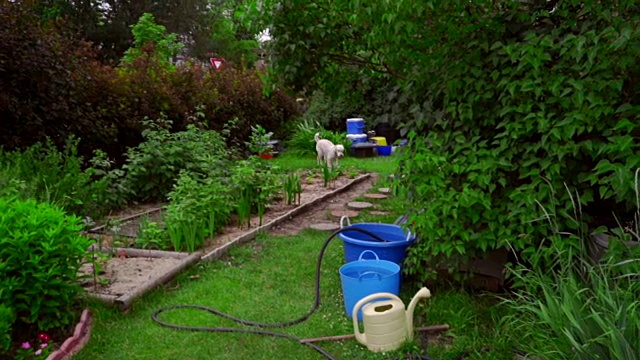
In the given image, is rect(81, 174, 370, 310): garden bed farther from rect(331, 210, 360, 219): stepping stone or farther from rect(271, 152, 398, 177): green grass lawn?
rect(271, 152, 398, 177): green grass lawn

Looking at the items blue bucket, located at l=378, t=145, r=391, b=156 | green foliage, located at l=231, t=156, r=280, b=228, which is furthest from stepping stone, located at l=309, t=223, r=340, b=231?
blue bucket, located at l=378, t=145, r=391, b=156

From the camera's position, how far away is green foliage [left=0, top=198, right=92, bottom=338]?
2.59 m

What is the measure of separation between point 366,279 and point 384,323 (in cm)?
39

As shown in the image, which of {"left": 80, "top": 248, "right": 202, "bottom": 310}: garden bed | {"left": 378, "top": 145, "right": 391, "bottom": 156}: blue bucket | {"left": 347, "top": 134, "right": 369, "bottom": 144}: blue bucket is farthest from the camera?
{"left": 378, "top": 145, "right": 391, "bottom": 156}: blue bucket

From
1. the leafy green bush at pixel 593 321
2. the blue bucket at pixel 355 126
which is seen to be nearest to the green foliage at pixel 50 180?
the leafy green bush at pixel 593 321

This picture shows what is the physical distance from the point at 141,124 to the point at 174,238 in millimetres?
3174

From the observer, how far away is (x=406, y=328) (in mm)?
2691

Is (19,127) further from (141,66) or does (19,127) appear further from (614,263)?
(614,263)

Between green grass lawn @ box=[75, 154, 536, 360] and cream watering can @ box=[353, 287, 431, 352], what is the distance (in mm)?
51

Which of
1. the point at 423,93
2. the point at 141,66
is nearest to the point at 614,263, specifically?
the point at 423,93

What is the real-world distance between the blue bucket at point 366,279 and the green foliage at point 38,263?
1570mm

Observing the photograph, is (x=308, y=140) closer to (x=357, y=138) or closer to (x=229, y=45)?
(x=357, y=138)

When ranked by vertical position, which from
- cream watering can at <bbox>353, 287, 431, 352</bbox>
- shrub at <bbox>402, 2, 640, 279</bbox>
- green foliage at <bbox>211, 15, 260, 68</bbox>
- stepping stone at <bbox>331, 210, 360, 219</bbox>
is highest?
green foliage at <bbox>211, 15, 260, 68</bbox>

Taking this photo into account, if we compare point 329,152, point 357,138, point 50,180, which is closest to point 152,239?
point 50,180
